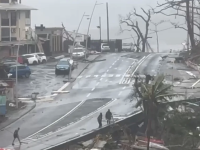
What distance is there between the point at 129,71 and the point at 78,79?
586 centimetres

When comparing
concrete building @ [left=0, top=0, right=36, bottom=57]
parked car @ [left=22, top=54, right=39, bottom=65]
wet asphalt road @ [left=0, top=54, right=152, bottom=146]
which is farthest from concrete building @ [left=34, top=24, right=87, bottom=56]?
wet asphalt road @ [left=0, top=54, right=152, bottom=146]

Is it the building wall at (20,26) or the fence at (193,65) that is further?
the building wall at (20,26)

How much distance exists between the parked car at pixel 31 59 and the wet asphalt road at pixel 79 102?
23.3 feet

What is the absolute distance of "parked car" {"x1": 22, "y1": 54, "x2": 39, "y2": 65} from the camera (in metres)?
59.8

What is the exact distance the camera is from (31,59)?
60188mm

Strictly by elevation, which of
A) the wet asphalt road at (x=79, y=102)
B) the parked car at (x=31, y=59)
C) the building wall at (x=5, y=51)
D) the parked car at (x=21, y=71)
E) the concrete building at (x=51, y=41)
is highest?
the concrete building at (x=51, y=41)

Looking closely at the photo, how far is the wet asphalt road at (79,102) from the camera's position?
32.8 m

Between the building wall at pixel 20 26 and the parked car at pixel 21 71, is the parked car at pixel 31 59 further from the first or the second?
the parked car at pixel 21 71

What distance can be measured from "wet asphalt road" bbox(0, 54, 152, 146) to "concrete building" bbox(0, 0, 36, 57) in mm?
13244

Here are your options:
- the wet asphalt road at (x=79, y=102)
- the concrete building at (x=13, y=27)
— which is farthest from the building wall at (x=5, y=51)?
the wet asphalt road at (x=79, y=102)

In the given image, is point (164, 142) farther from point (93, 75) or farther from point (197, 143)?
point (93, 75)

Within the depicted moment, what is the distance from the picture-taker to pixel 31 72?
53.8m

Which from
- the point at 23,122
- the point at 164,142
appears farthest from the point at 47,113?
the point at 164,142

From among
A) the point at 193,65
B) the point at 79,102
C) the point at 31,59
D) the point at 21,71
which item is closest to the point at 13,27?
the point at 31,59
